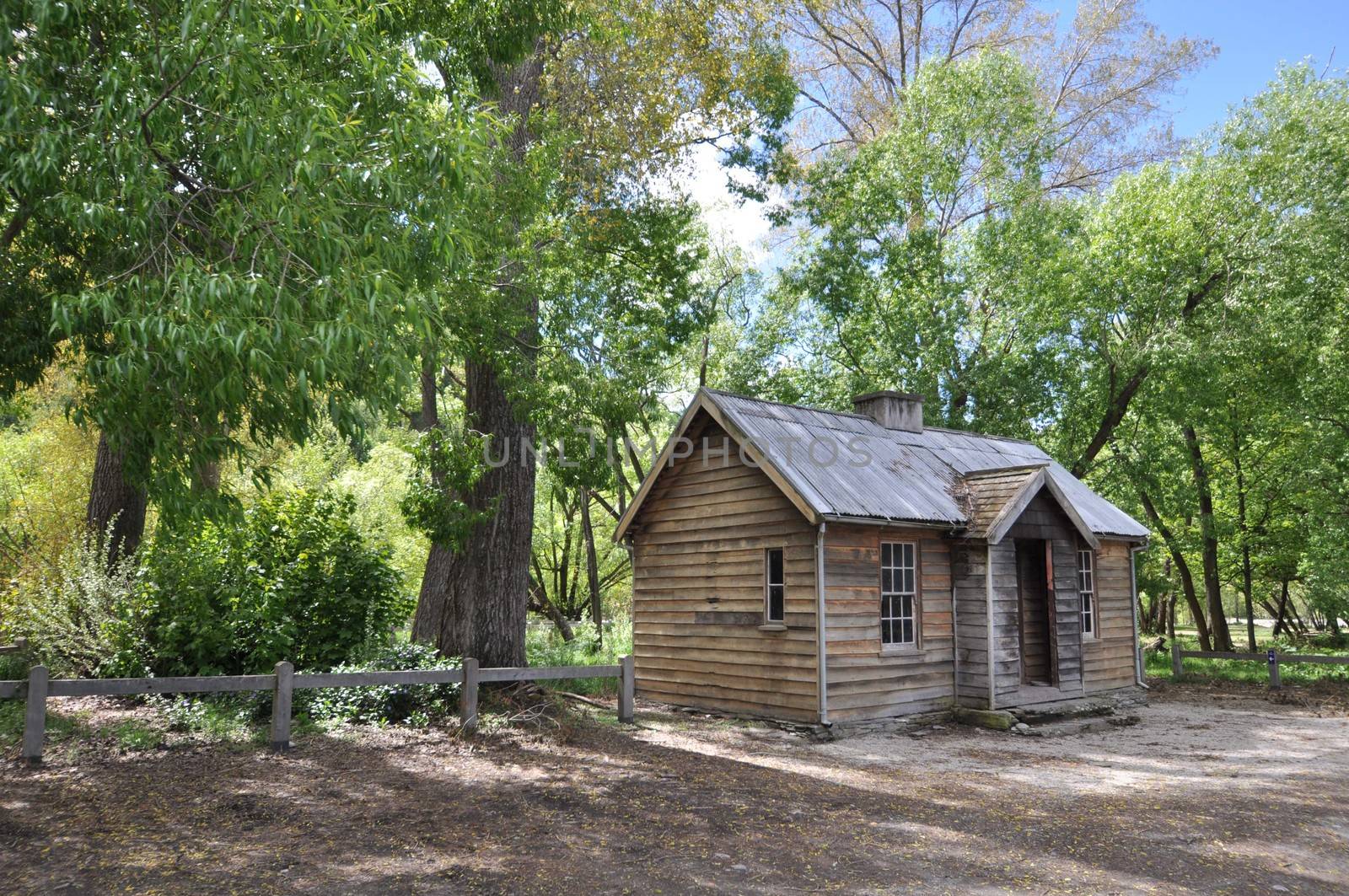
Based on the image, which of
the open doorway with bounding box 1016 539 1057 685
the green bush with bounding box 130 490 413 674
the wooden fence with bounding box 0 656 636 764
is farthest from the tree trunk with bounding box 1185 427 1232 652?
the green bush with bounding box 130 490 413 674

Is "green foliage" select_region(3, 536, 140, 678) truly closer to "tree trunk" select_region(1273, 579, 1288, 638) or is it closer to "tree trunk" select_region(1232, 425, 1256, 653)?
"tree trunk" select_region(1232, 425, 1256, 653)

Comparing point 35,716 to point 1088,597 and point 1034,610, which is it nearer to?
point 1034,610

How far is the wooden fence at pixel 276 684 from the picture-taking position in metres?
8.86

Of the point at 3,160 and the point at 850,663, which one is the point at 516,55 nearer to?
the point at 3,160

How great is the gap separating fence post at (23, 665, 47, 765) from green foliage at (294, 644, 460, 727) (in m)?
2.99

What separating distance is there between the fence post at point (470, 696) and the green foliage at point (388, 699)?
1.85 feet

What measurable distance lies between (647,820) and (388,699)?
16.2 feet

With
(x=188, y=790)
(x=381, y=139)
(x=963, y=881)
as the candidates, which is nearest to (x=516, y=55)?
(x=381, y=139)

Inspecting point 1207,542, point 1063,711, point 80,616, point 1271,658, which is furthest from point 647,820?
point 1207,542

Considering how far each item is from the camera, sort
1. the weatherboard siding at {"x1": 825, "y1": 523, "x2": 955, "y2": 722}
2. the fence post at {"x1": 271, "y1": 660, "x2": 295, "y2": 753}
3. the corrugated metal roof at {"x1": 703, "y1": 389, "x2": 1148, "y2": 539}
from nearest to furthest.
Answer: the fence post at {"x1": 271, "y1": 660, "x2": 295, "y2": 753}
the weatherboard siding at {"x1": 825, "y1": 523, "x2": 955, "y2": 722}
the corrugated metal roof at {"x1": 703, "y1": 389, "x2": 1148, "y2": 539}

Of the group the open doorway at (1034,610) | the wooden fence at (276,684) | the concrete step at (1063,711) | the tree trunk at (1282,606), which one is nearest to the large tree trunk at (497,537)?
the wooden fence at (276,684)

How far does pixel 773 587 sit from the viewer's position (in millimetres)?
14570

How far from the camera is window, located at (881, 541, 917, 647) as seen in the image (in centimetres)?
1474

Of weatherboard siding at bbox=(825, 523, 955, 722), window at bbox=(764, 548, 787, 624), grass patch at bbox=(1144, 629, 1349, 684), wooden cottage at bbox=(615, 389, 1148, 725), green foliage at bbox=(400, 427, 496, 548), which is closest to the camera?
green foliage at bbox=(400, 427, 496, 548)
